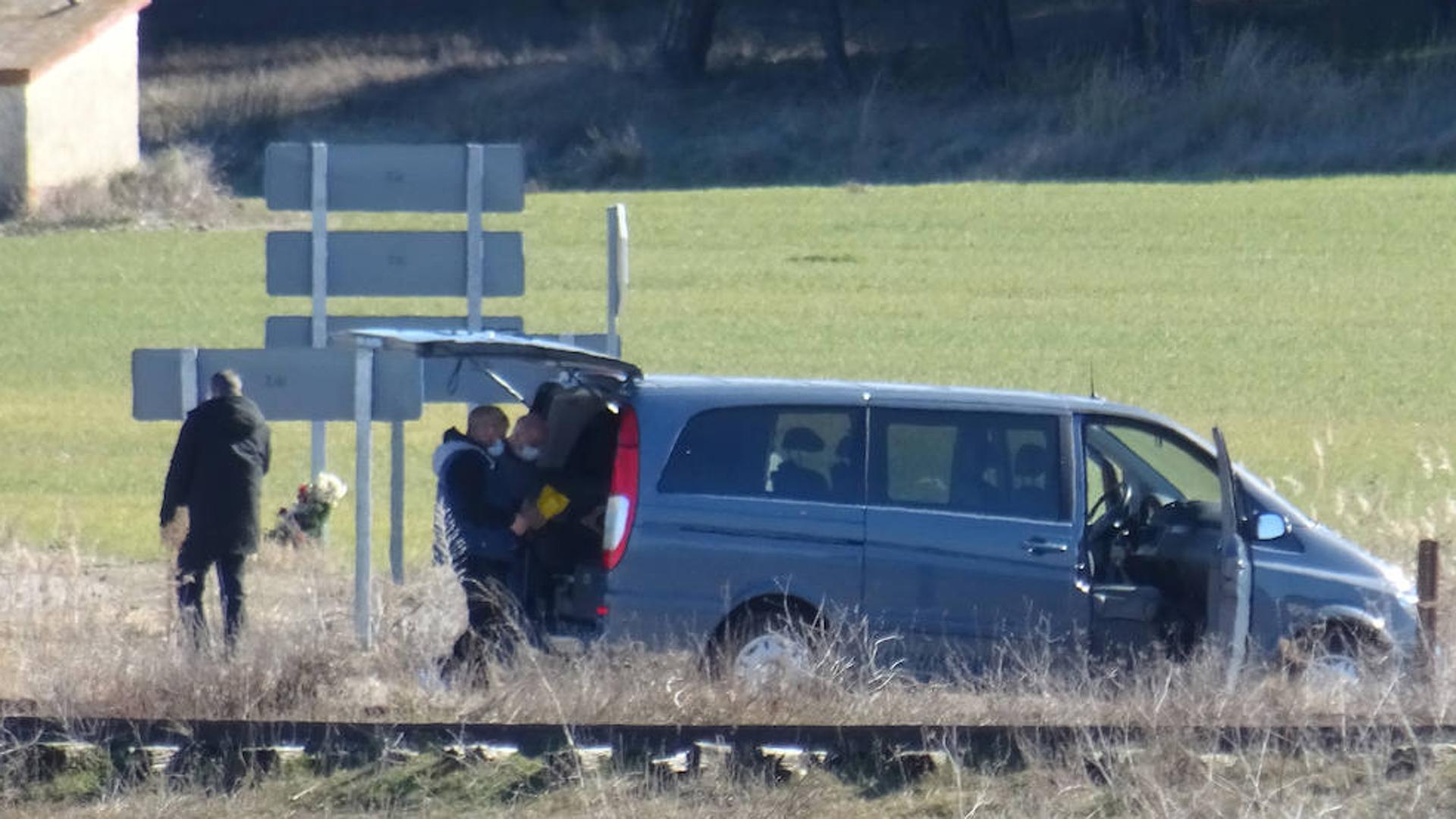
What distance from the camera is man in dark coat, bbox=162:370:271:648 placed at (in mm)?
10742

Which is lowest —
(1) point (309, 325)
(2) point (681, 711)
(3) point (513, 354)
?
(2) point (681, 711)

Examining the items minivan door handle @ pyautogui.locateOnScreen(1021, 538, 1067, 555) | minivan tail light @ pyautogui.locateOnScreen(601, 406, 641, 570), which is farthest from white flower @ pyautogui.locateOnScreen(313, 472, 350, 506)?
minivan door handle @ pyautogui.locateOnScreen(1021, 538, 1067, 555)

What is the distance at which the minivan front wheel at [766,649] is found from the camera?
28.6 feet

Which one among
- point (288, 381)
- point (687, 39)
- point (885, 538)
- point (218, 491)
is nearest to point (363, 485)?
point (288, 381)

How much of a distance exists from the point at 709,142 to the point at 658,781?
156 feet

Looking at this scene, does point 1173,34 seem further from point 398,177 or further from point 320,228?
point 320,228

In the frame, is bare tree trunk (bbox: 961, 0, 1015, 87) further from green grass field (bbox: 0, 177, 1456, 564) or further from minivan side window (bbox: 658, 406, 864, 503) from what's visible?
minivan side window (bbox: 658, 406, 864, 503)

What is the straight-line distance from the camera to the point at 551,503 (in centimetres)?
955

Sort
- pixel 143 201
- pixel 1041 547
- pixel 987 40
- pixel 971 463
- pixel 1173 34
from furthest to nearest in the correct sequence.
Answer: pixel 987 40, pixel 1173 34, pixel 143 201, pixel 971 463, pixel 1041 547

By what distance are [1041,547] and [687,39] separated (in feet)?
176

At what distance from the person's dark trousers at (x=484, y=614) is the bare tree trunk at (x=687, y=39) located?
52.9m

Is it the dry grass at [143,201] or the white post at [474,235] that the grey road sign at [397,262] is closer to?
the white post at [474,235]

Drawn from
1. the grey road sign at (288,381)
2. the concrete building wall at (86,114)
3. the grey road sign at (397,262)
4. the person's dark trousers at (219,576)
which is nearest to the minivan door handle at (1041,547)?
the grey road sign at (288,381)

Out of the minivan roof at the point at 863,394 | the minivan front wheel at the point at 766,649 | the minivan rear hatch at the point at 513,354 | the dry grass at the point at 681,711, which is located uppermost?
the minivan rear hatch at the point at 513,354
